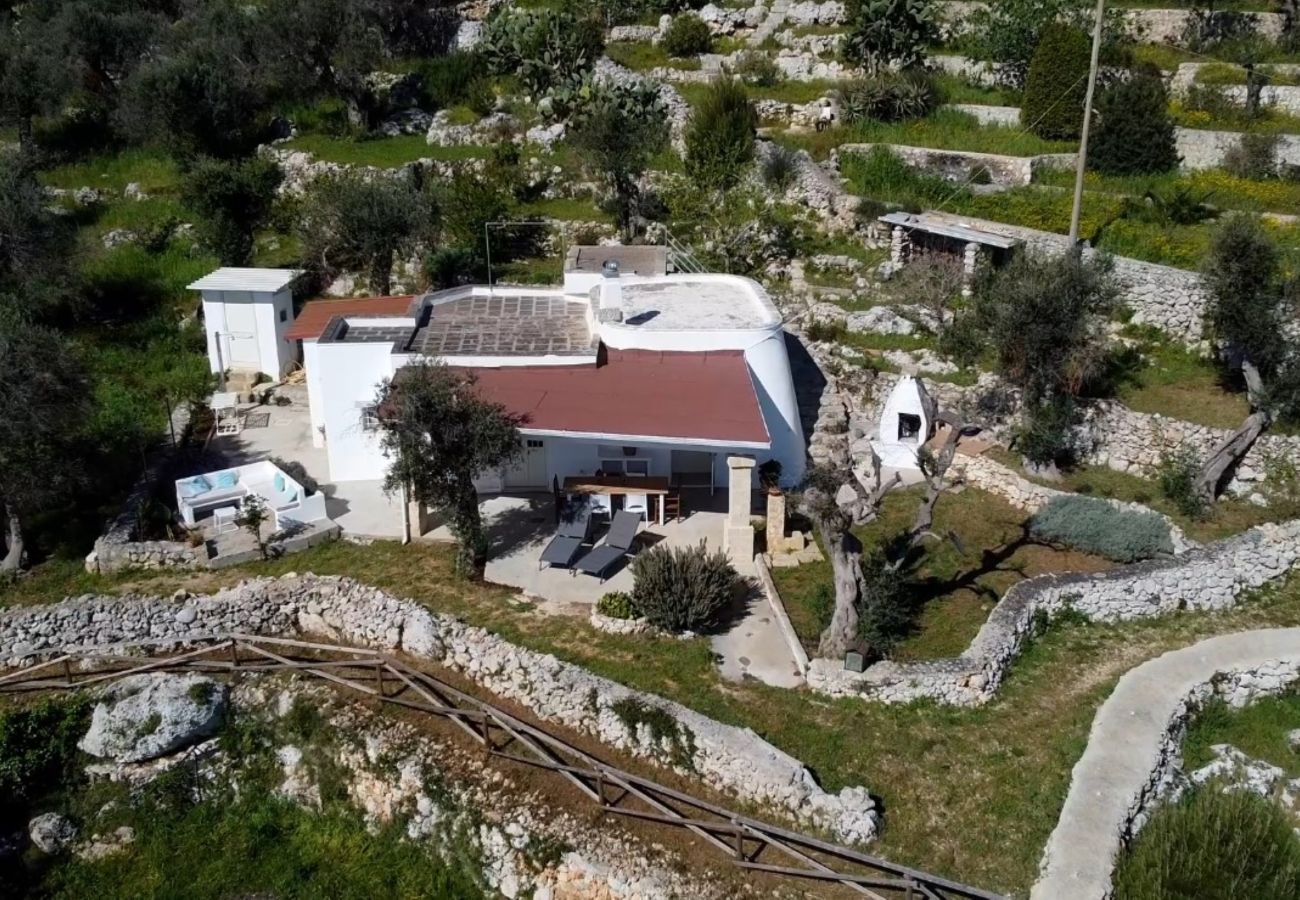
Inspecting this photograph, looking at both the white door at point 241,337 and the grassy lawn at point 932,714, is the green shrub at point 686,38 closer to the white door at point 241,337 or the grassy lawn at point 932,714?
the white door at point 241,337

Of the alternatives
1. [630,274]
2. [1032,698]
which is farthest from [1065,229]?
[1032,698]

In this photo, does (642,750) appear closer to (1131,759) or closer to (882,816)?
(882,816)

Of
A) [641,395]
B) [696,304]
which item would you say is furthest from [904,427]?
[641,395]

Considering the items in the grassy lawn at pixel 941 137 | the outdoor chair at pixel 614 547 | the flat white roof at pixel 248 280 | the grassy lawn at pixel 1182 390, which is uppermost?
the grassy lawn at pixel 941 137

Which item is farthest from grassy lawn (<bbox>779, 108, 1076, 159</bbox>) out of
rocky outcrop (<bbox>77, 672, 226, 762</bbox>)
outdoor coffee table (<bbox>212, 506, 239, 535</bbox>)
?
rocky outcrop (<bbox>77, 672, 226, 762</bbox>)

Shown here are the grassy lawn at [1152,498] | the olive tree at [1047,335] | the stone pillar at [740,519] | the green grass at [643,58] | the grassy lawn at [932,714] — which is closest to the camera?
the grassy lawn at [932,714]

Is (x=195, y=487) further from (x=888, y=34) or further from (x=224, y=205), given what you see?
(x=888, y=34)

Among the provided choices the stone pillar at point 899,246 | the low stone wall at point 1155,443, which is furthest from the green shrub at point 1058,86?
the low stone wall at point 1155,443
